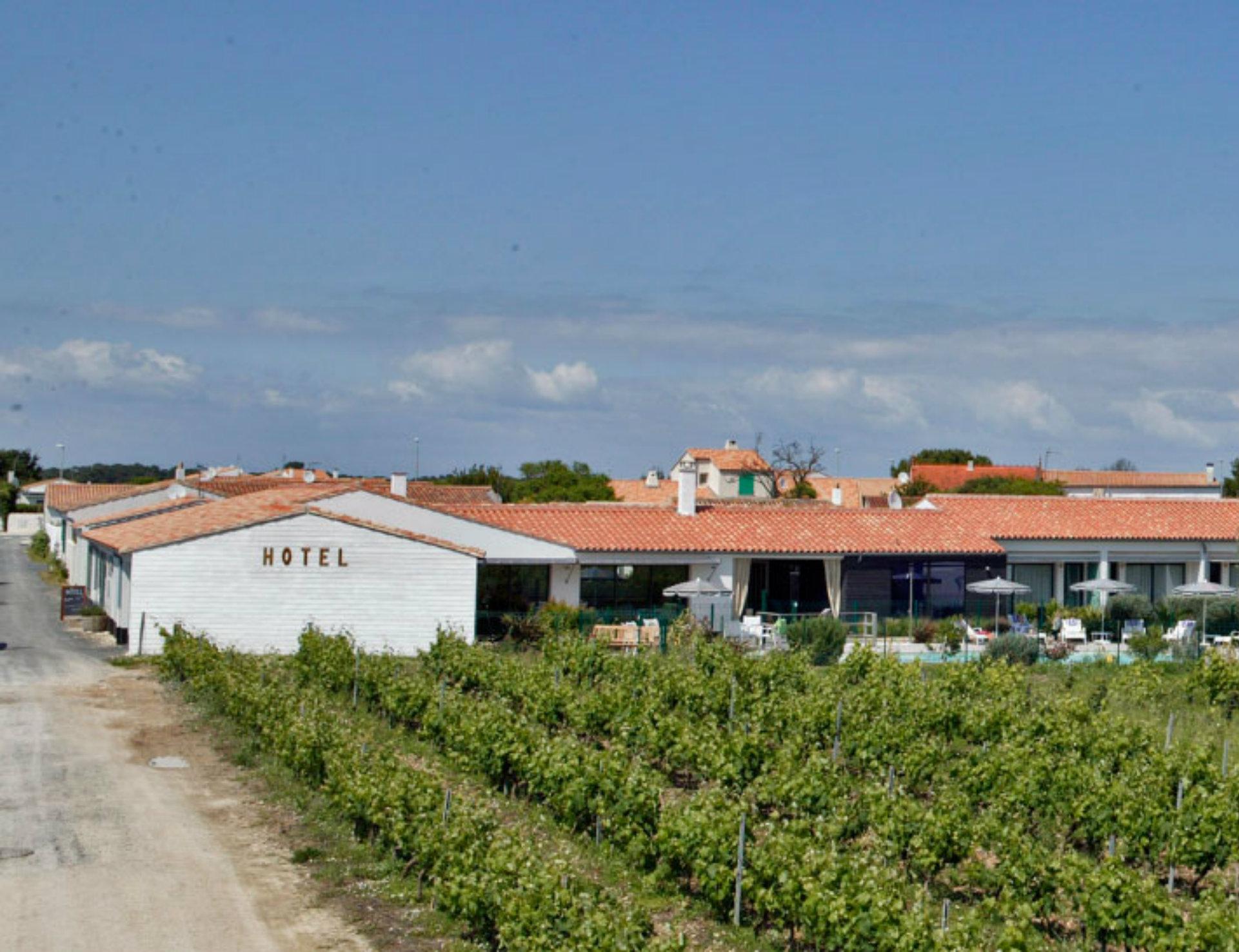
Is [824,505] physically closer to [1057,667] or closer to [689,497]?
[689,497]

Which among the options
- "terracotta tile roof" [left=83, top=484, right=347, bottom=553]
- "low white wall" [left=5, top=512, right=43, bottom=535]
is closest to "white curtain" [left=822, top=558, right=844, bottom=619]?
"terracotta tile roof" [left=83, top=484, right=347, bottom=553]

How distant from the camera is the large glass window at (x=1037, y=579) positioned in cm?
4025

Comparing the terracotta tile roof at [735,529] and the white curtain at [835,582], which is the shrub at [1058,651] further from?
the white curtain at [835,582]

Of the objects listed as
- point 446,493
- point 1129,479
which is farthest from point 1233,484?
point 446,493

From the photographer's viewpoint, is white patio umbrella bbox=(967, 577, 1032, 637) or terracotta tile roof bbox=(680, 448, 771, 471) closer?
white patio umbrella bbox=(967, 577, 1032, 637)

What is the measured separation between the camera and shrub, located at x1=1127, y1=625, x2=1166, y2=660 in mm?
32156

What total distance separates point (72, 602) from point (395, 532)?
1139cm

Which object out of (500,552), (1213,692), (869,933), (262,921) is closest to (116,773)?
(262,921)

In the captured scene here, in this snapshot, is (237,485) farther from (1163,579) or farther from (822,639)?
(1163,579)

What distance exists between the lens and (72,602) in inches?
1490

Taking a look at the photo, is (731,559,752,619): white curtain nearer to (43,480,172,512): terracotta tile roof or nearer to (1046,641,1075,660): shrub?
(1046,641,1075,660): shrub

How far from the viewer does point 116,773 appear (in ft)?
62.5

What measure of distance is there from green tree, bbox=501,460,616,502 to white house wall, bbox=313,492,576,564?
152 feet

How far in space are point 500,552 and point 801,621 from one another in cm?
729
